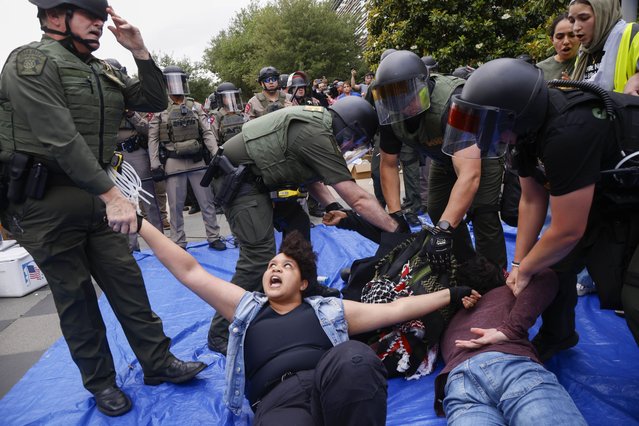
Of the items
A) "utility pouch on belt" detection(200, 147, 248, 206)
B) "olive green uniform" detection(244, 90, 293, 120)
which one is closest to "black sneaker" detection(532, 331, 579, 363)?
"utility pouch on belt" detection(200, 147, 248, 206)

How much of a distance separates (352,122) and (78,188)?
143 cm

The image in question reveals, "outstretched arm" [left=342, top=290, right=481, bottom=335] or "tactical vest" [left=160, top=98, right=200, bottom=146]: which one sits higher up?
"tactical vest" [left=160, top=98, right=200, bottom=146]

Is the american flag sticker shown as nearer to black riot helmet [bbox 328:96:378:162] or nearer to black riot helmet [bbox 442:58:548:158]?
black riot helmet [bbox 328:96:378:162]

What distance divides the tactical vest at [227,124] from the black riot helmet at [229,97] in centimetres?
9

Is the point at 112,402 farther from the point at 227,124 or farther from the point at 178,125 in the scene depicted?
the point at 227,124

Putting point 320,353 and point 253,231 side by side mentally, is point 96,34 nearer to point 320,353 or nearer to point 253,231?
point 253,231

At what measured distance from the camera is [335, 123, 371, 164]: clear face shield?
2.65 meters

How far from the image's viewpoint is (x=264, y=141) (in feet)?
8.89

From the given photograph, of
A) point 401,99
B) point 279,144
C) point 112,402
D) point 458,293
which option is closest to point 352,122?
point 401,99

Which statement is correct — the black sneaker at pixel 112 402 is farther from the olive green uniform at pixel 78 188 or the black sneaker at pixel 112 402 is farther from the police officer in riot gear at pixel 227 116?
the police officer in riot gear at pixel 227 116

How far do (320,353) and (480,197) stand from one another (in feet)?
5.53

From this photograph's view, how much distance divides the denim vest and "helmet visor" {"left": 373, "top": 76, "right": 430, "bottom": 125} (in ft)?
3.89

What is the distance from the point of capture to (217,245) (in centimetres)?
514

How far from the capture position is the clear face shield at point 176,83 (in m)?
4.69
